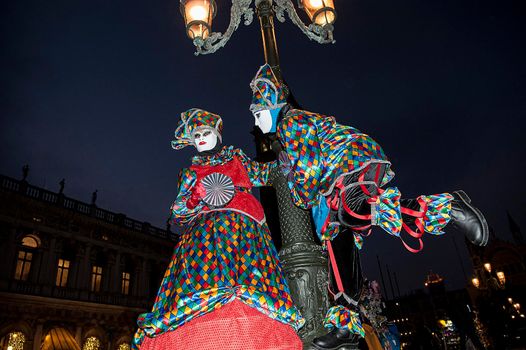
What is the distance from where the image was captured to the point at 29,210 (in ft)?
63.6

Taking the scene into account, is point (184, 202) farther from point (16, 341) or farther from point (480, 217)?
point (16, 341)

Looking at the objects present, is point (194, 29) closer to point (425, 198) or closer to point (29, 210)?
point (425, 198)

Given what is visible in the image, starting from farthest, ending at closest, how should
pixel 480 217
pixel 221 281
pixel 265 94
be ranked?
pixel 265 94
pixel 480 217
pixel 221 281

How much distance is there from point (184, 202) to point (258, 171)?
0.72m

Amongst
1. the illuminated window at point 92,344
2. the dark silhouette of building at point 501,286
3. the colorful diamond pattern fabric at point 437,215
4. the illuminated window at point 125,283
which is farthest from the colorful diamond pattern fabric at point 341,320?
the illuminated window at point 125,283

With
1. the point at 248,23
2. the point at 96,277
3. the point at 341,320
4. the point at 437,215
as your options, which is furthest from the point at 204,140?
the point at 96,277

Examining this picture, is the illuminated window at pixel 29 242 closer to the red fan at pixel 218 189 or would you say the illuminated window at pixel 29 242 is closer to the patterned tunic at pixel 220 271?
the patterned tunic at pixel 220 271

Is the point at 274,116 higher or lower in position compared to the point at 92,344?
higher

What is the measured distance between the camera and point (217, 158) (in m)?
3.29

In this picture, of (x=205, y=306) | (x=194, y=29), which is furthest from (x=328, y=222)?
(x=194, y=29)

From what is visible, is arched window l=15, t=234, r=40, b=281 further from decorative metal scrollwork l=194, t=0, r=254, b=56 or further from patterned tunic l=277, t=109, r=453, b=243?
patterned tunic l=277, t=109, r=453, b=243

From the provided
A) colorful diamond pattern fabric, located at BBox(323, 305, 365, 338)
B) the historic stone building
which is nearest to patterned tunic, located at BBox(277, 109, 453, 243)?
colorful diamond pattern fabric, located at BBox(323, 305, 365, 338)

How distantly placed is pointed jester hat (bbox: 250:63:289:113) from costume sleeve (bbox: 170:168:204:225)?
2.67 feet

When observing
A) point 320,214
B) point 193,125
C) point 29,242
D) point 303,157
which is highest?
point 29,242
